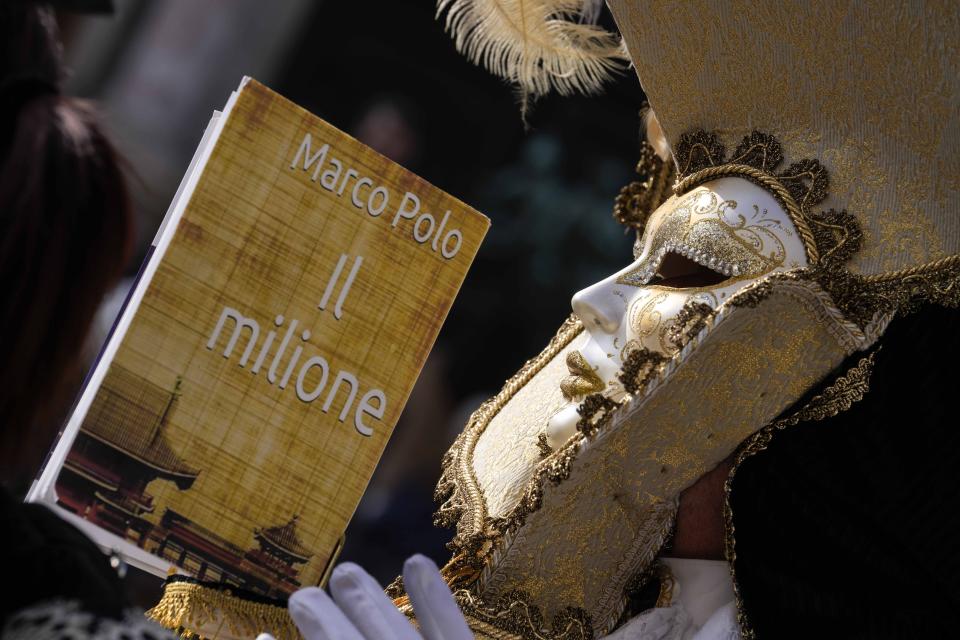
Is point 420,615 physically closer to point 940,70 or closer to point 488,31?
point 940,70

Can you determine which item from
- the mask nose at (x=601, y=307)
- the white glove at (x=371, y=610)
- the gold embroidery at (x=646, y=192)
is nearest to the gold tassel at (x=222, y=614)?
the white glove at (x=371, y=610)

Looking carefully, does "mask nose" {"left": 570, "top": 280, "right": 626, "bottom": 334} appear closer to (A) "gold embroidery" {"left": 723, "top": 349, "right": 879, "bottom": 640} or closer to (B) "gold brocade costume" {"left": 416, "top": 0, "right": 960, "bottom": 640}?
(B) "gold brocade costume" {"left": 416, "top": 0, "right": 960, "bottom": 640}

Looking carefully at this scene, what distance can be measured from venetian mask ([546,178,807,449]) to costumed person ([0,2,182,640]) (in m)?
0.87

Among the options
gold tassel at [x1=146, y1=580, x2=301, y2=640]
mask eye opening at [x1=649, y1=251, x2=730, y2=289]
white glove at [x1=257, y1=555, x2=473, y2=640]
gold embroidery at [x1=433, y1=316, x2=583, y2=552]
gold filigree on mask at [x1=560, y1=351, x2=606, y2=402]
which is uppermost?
mask eye opening at [x1=649, y1=251, x2=730, y2=289]

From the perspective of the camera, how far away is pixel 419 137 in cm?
279

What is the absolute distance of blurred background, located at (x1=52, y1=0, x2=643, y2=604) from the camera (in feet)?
8.46

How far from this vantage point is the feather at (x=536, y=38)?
2025 mm

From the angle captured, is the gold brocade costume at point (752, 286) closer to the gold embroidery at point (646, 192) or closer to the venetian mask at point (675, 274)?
the venetian mask at point (675, 274)

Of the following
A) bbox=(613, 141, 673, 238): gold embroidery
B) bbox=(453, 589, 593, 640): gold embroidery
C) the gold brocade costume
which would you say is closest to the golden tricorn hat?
the gold brocade costume

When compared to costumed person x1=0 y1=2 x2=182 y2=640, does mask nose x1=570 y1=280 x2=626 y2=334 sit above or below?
above

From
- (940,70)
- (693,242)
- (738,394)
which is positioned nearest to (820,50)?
(940,70)

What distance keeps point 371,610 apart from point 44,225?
23.2 inches

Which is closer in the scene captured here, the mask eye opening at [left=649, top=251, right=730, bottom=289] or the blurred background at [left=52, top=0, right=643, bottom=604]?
the mask eye opening at [left=649, top=251, right=730, bottom=289]

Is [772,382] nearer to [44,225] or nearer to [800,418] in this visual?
[800,418]
